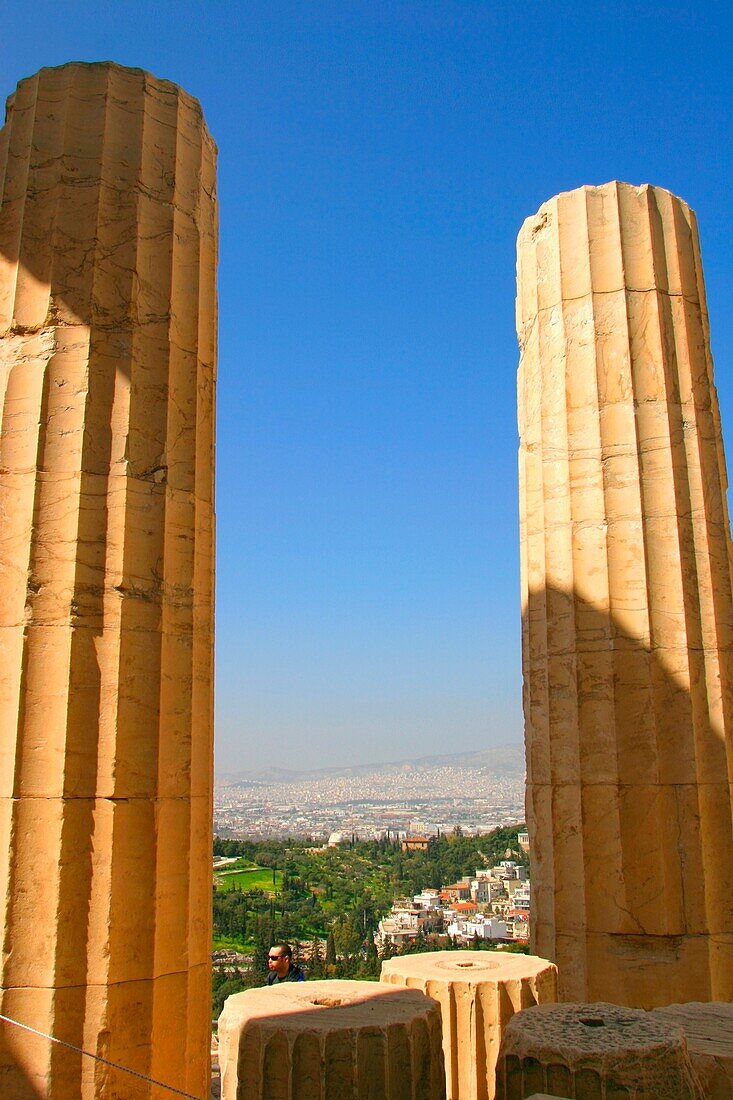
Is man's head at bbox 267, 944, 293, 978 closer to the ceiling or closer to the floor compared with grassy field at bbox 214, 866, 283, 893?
closer to the ceiling

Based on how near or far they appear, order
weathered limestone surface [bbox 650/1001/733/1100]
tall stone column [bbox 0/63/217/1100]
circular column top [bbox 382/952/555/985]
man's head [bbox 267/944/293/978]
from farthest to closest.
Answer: man's head [bbox 267/944/293/978] < circular column top [bbox 382/952/555/985] < tall stone column [bbox 0/63/217/1100] < weathered limestone surface [bbox 650/1001/733/1100]

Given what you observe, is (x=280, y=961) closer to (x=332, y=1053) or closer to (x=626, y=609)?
(x=332, y=1053)

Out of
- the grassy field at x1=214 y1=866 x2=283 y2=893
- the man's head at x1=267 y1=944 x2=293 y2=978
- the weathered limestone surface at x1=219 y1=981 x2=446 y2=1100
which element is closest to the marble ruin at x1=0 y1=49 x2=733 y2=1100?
the weathered limestone surface at x1=219 y1=981 x2=446 y2=1100

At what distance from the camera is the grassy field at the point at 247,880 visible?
39625 millimetres

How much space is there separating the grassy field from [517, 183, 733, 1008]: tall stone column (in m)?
28.3

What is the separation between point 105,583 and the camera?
917cm

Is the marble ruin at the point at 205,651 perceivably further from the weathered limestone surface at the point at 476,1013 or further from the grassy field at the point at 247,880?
the grassy field at the point at 247,880

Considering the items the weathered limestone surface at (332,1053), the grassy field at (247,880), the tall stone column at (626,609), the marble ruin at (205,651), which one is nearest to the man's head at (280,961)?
the marble ruin at (205,651)

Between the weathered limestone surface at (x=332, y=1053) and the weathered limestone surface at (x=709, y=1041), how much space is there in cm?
220

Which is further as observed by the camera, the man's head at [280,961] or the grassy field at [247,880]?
the grassy field at [247,880]

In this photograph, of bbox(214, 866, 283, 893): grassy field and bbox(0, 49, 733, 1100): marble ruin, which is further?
bbox(214, 866, 283, 893): grassy field

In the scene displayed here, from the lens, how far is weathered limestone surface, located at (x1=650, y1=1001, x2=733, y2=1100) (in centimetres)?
808

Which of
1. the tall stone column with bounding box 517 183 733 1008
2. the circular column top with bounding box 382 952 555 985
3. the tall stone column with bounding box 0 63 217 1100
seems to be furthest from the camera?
the tall stone column with bounding box 517 183 733 1008

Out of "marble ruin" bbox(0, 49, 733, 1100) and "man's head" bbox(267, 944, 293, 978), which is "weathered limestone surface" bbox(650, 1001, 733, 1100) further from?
"man's head" bbox(267, 944, 293, 978)
